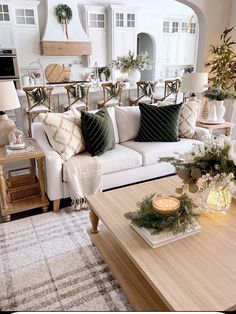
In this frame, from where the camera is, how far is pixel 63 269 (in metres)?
1.84

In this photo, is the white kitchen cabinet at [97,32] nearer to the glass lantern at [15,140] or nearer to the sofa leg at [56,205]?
the glass lantern at [15,140]

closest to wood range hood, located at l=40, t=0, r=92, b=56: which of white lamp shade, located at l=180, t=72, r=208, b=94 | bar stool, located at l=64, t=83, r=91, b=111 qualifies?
bar stool, located at l=64, t=83, r=91, b=111

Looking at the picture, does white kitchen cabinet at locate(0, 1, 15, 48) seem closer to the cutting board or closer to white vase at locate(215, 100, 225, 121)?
the cutting board

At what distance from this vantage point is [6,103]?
2443 mm

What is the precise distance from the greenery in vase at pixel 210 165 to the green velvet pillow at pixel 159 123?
1.42 metres

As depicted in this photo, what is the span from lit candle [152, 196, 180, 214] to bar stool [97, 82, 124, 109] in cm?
333

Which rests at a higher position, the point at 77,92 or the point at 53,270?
the point at 77,92

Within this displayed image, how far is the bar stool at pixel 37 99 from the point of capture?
4.17 meters

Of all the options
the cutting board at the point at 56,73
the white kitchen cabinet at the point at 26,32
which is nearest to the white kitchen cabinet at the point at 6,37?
the white kitchen cabinet at the point at 26,32

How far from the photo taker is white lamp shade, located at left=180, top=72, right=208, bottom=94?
11.6ft

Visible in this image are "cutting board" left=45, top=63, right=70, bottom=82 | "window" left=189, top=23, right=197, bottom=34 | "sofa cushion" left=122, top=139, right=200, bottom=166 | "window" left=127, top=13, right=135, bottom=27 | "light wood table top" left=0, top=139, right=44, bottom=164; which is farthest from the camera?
"window" left=189, top=23, right=197, bottom=34

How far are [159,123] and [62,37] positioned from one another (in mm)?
5045

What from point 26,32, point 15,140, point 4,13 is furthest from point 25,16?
point 15,140

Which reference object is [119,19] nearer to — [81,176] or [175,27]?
[175,27]
